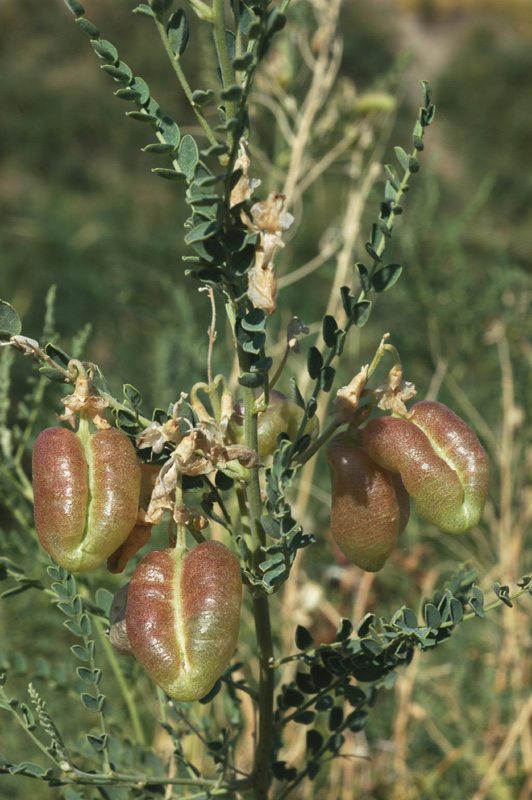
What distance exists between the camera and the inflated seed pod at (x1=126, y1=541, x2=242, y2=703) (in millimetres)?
326

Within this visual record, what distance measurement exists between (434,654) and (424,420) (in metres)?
0.87

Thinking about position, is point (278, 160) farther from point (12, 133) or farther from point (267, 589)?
point (12, 133)

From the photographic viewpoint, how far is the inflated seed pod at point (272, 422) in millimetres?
388

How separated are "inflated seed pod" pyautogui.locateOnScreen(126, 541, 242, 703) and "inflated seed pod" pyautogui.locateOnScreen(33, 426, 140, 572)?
26 millimetres

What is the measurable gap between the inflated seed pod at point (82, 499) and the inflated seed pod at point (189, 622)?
1.0 inches

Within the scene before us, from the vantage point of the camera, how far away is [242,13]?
0.34 meters

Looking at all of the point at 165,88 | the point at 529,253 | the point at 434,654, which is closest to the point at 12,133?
the point at 165,88

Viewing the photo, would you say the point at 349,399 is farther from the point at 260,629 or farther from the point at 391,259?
the point at 391,259

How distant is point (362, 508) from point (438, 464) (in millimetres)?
40

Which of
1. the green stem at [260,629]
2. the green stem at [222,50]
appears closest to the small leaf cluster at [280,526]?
the green stem at [260,629]

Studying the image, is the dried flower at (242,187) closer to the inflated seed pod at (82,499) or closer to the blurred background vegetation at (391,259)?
the inflated seed pod at (82,499)

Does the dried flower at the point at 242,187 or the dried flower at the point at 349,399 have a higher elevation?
the dried flower at the point at 242,187

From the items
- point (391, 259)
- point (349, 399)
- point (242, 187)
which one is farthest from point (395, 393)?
point (391, 259)

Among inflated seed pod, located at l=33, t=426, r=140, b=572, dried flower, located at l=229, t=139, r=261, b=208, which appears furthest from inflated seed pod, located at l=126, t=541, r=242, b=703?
dried flower, located at l=229, t=139, r=261, b=208
